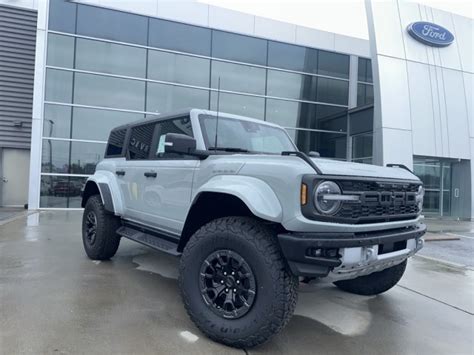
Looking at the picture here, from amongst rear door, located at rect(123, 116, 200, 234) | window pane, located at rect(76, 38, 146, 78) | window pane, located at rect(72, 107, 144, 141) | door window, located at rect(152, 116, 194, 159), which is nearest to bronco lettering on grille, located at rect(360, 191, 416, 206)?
rear door, located at rect(123, 116, 200, 234)

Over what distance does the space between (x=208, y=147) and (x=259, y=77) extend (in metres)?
12.8

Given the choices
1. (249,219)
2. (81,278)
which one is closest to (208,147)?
(249,219)

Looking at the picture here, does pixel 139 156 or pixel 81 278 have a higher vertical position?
pixel 139 156

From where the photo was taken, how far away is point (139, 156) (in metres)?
4.80

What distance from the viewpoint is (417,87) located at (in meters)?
15.1

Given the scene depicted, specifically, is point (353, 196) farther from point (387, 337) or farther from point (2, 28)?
point (2, 28)

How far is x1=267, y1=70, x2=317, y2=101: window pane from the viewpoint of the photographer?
52.2 feet

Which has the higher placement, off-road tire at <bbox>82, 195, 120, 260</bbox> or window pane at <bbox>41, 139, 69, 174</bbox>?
window pane at <bbox>41, 139, 69, 174</bbox>

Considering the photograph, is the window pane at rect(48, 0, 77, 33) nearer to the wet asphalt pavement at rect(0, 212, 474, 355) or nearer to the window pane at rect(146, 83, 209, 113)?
the window pane at rect(146, 83, 209, 113)

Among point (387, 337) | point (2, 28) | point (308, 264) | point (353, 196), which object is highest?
point (2, 28)

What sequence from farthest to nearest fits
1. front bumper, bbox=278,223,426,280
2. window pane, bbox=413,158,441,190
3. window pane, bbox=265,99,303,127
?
window pane, bbox=413,158,441,190 → window pane, bbox=265,99,303,127 → front bumper, bbox=278,223,426,280

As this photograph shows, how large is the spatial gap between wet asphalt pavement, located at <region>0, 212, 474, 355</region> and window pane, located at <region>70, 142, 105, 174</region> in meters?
7.99

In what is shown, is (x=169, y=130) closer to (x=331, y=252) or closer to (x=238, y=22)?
(x=331, y=252)

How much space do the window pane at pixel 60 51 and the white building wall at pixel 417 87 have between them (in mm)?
11465
